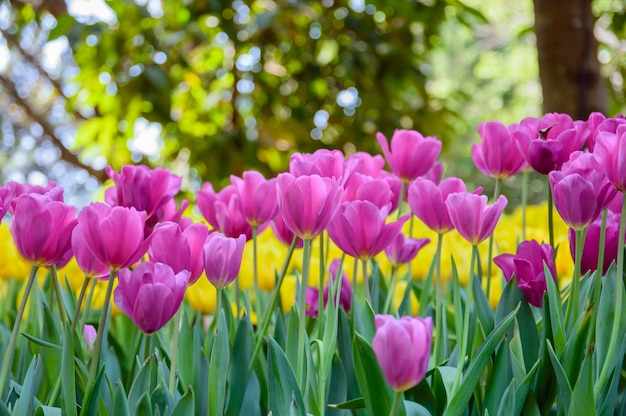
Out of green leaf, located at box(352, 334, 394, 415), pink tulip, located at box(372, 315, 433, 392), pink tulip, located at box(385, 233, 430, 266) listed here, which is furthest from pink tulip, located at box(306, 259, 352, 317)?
pink tulip, located at box(372, 315, 433, 392)

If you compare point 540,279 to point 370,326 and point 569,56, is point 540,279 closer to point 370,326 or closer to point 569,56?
point 370,326

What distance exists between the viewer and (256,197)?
74cm

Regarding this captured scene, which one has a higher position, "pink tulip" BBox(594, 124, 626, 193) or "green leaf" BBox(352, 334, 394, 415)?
"pink tulip" BBox(594, 124, 626, 193)

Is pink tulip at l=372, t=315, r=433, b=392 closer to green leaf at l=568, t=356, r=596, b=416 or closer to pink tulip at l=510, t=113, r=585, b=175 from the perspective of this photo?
green leaf at l=568, t=356, r=596, b=416

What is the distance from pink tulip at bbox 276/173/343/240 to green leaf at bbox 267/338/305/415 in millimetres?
88

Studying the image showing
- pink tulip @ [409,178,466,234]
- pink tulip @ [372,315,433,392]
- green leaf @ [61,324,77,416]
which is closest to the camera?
pink tulip @ [372,315,433,392]

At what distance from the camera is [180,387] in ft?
2.18

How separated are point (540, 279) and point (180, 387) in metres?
0.33

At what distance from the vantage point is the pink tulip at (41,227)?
55cm

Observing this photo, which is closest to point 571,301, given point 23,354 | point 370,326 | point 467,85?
point 370,326

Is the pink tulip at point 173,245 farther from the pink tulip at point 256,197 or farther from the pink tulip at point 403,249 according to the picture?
the pink tulip at point 403,249

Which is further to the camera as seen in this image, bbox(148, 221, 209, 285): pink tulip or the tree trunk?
the tree trunk

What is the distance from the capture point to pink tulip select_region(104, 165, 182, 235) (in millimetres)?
705

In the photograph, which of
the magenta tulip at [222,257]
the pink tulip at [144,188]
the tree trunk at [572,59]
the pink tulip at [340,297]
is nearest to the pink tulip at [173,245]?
the magenta tulip at [222,257]
